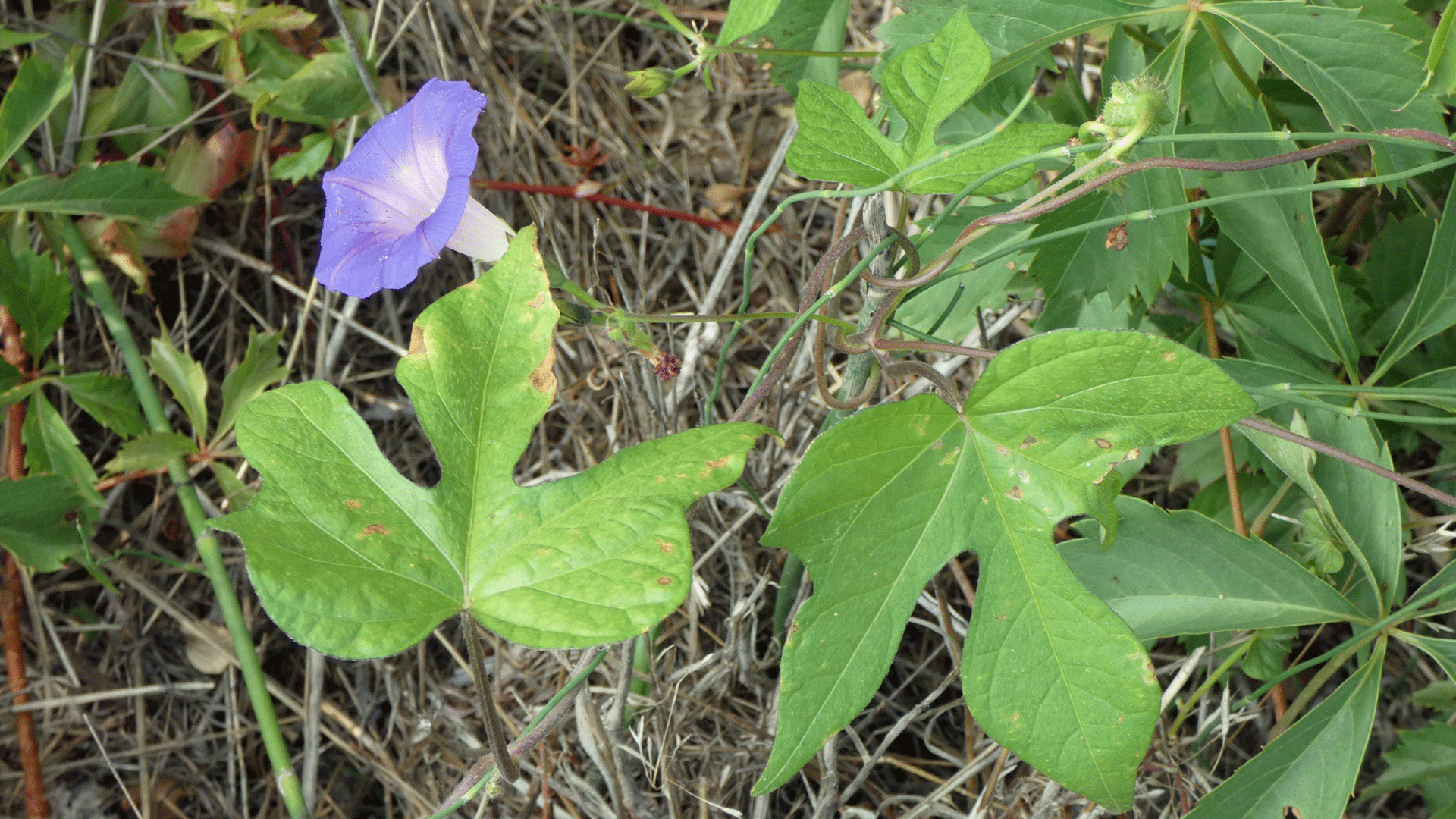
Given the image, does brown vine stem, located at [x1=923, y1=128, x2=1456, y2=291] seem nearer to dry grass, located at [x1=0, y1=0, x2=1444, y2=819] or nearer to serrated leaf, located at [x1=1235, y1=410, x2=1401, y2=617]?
serrated leaf, located at [x1=1235, y1=410, x2=1401, y2=617]

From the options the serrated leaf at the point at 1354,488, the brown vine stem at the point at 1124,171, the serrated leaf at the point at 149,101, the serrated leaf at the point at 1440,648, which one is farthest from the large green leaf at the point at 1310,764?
the serrated leaf at the point at 149,101

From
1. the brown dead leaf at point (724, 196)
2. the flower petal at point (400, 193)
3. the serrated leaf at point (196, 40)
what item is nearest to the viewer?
the flower petal at point (400, 193)

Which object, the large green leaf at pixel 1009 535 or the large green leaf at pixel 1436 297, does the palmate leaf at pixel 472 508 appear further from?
the large green leaf at pixel 1436 297

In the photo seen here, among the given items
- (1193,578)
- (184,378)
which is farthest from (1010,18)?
(184,378)

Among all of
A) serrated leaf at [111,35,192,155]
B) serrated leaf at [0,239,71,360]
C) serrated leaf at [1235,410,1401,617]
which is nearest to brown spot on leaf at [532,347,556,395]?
serrated leaf at [1235,410,1401,617]

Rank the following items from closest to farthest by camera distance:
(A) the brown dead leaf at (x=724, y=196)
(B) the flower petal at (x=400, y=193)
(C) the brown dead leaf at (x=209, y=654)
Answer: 1. (B) the flower petal at (x=400, y=193)
2. (C) the brown dead leaf at (x=209, y=654)
3. (A) the brown dead leaf at (x=724, y=196)

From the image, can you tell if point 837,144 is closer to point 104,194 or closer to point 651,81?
point 651,81

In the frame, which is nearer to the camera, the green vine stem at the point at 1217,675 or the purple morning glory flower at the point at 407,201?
the purple morning glory flower at the point at 407,201
